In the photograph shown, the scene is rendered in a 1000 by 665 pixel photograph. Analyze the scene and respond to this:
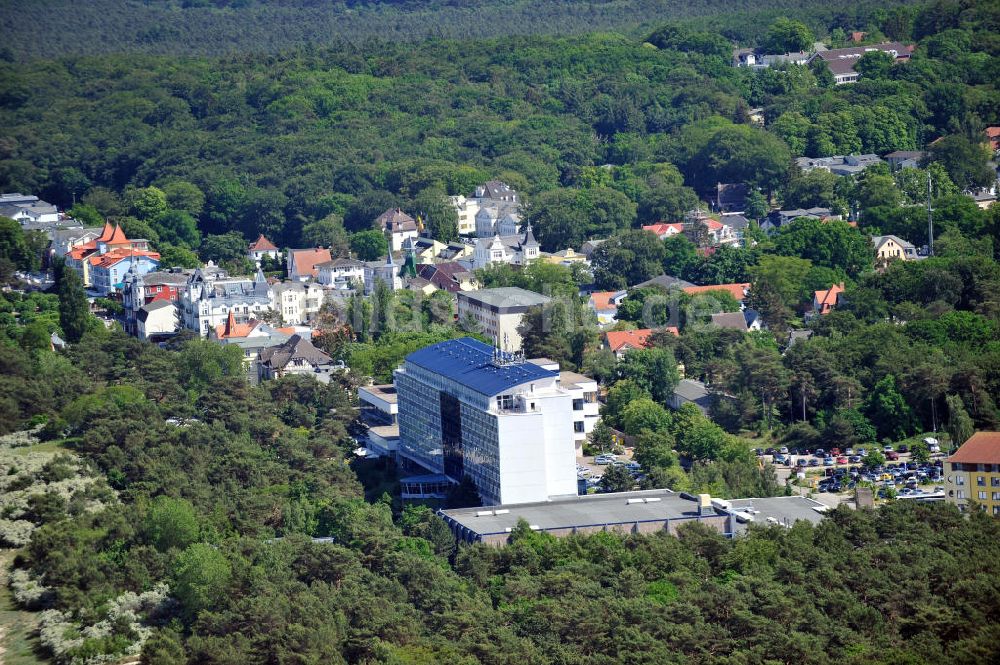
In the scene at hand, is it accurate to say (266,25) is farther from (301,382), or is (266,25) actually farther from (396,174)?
(301,382)

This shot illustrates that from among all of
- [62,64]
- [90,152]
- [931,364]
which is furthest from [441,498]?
[62,64]

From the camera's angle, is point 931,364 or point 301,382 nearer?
point 931,364

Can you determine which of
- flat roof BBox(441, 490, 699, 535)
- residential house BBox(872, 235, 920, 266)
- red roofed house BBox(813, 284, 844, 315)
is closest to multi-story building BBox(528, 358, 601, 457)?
flat roof BBox(441, 490, 699, 535)

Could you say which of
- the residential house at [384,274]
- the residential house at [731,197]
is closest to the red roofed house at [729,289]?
the residential house at [384,274]

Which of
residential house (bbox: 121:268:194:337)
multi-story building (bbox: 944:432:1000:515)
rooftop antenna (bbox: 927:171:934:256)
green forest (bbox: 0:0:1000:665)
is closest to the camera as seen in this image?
green forest (bbox: 0:0:1000:665)

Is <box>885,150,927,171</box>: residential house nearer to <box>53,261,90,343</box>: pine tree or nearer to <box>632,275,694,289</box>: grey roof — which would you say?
<box>632,275,694,289</box>: grey roof

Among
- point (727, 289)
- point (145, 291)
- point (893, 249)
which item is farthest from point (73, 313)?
point (893, 249)
